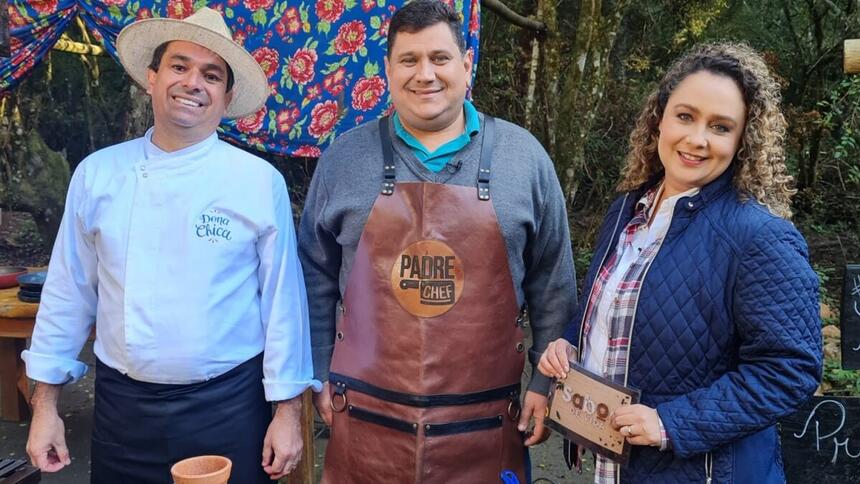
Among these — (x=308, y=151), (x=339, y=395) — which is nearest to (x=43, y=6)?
(x=308, y=151)

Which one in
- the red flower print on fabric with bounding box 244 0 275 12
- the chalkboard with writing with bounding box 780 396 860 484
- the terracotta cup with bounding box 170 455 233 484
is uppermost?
the red flower print on fabric with bounding box 244 0 275 12

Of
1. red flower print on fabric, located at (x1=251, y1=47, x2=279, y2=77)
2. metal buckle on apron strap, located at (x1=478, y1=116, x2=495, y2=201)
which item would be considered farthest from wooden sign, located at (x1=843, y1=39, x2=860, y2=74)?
red flower print on fabric, located at (x1=251, y1=47, x2=279, y2=77)

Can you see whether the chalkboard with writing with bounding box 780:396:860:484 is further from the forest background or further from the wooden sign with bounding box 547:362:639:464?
the forest background

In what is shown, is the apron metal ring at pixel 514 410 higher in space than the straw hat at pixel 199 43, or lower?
lower

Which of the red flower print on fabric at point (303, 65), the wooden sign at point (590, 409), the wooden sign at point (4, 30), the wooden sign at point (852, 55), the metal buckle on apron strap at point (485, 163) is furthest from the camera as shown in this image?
the red flower print on fabric at point (303, 65)

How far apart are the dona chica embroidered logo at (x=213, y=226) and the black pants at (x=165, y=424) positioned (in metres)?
0.38

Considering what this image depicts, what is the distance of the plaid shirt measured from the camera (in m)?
1.71

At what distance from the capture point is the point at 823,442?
251cm

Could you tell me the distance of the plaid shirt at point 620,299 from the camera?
171 centimetres

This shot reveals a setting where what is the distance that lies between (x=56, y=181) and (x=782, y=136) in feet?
27.4

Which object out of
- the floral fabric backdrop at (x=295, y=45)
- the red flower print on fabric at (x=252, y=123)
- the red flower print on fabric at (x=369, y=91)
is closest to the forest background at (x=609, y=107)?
the floral fabric backdrop at (x=295, y=45)

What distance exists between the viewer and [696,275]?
1.60m

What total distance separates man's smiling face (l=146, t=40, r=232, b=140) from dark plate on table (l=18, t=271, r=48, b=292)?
7.43 ft

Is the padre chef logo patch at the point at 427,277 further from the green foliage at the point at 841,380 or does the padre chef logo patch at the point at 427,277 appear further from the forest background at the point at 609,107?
the forest background at the point at 609,107
